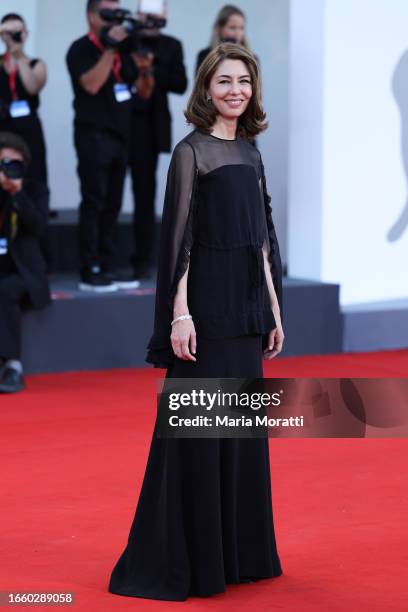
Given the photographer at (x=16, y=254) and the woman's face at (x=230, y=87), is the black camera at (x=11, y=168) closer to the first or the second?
the photographer at (x=16, y=254)

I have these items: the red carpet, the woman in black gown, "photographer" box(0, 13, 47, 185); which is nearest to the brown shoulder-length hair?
the woman in black gown

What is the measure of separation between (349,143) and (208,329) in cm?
430

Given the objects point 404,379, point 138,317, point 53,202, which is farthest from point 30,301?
point 53,202

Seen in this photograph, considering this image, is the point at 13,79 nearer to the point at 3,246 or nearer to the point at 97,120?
the point at 97,120

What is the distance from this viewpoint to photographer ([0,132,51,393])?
6.22 m

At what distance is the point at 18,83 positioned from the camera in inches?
283

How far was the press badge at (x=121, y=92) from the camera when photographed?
22.8ft

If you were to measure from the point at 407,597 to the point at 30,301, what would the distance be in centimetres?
345

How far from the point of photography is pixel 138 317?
686 centimetres

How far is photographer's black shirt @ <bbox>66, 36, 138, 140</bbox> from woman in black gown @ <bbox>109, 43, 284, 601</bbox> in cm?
353

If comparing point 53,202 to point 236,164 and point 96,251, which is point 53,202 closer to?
point 96,251

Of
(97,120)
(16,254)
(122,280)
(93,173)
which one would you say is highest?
(97,120)

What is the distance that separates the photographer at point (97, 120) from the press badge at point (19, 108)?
400mm

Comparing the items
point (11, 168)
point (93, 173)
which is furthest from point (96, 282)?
point (11, 168)
